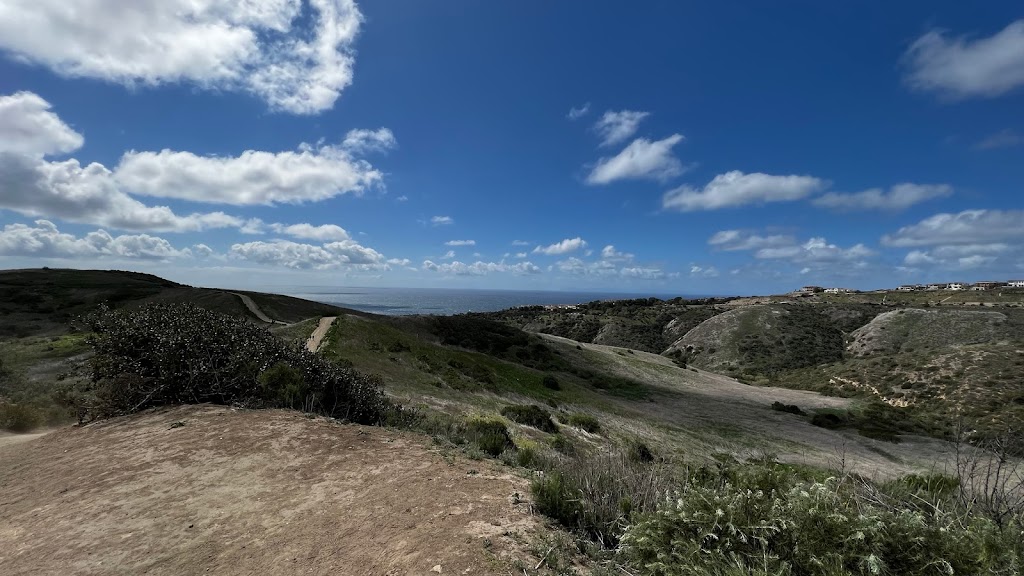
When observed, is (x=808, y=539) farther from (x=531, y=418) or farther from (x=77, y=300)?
(x=77, y=300)

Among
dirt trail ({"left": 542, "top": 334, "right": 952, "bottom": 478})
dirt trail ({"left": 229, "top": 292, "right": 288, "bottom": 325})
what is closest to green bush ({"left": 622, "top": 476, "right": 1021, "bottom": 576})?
dirt trail ({"left": 542, "top": 334, "right": 952, "bottom": 478})

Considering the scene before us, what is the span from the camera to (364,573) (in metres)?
4.89

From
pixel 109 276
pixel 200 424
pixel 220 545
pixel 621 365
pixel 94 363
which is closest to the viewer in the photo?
pixel 220 545

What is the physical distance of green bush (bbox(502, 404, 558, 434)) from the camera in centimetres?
1787

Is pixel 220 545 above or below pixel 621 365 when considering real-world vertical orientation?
above

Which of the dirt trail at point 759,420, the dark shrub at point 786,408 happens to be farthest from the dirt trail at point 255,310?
the dark shrub at point 786,408

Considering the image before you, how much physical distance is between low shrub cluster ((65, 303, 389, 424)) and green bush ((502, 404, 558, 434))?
636cm

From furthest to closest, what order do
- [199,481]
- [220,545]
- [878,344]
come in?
[878,344] < [199,481] < [220,545]

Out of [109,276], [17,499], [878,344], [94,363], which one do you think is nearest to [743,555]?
[17,499]

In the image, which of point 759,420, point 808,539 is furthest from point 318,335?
point 759,420

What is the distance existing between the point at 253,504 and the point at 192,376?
753 centimetres

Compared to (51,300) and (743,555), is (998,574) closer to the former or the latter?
(743,555)

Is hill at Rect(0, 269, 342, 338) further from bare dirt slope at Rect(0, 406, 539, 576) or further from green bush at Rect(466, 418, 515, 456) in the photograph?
green bush at Rect(466, 418, 515, 456)

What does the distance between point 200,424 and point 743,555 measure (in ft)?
38.7
